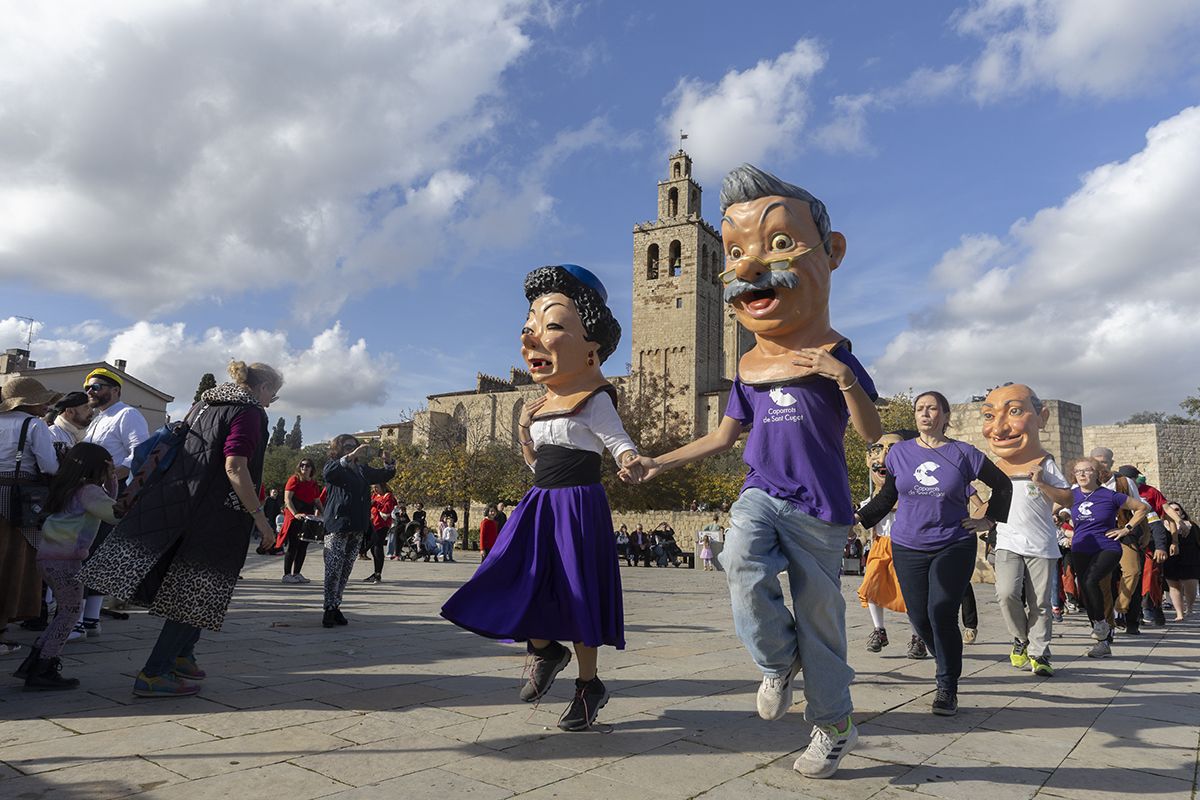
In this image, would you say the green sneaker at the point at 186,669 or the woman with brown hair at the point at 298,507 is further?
the woman with brown hair at the point at 298,507

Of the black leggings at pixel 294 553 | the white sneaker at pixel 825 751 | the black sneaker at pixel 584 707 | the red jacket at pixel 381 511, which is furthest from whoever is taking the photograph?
the red jacket at pixel 381 511

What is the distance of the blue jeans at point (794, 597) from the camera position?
2973 mm

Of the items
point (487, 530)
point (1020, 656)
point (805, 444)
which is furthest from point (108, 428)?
point (487, 530)

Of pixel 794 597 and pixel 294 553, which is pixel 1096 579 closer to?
pixel 794 597

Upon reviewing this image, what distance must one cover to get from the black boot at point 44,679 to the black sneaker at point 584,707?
102 inches

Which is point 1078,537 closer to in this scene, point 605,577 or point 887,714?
point 887,714

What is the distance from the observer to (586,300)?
4.13 m

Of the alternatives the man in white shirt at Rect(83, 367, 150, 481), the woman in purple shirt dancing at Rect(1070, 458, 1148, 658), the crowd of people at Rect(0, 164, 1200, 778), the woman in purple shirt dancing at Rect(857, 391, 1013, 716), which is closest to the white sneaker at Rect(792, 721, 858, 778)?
the crowd of people at Rect(0, 164, 1200, 778)

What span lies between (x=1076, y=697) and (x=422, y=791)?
3.90m

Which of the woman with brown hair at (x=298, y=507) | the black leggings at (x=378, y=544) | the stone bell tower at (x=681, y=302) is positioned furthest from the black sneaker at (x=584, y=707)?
the stone bell tower at (x=681, y=302)

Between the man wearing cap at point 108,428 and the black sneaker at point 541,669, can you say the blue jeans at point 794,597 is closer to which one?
the black sneaker at point 541,669

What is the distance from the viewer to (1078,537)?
709cm

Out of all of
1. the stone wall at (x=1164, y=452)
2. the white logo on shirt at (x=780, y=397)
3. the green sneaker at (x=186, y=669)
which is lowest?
the green sneaker at (x=186, y=669)

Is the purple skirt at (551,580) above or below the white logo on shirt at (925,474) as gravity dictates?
below
